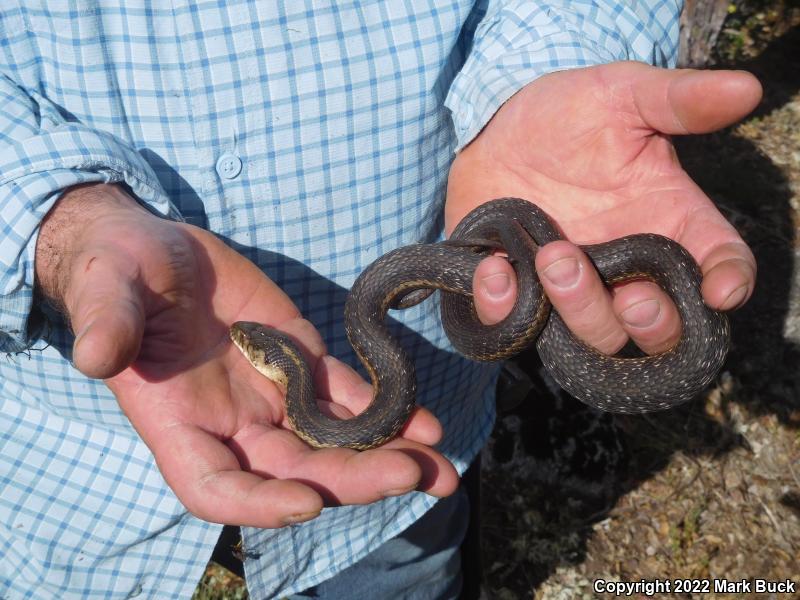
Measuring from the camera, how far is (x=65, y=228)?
269 cm

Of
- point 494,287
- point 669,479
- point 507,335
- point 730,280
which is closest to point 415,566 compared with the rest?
point 507,335

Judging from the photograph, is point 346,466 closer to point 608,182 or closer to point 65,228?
point 65,228

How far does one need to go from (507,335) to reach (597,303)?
46cm

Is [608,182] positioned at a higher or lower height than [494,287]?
higher

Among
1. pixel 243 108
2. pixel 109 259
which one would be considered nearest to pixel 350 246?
pixel 243 108

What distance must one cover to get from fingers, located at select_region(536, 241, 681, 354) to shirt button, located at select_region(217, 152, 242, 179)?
4.07ft

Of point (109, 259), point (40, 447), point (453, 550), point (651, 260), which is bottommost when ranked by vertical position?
point (453, 550)

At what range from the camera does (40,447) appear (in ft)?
10.5

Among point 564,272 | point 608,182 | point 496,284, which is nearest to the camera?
point 564,272

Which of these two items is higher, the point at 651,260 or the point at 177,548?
the point at 651,260

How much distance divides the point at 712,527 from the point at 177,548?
12.4 ft

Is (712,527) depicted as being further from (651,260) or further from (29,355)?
(29,355)

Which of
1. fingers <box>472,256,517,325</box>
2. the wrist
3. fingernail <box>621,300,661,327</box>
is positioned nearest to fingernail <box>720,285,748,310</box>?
fingernail <box>621,300,661,327</box>

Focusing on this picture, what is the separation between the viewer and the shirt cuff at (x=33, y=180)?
104 inches
